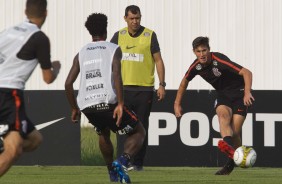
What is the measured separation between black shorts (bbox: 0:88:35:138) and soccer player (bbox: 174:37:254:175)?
4.96m

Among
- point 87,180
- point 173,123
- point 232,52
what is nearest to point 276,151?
point 173,123

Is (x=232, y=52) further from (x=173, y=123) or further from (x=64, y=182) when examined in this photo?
(x=64, y=182)

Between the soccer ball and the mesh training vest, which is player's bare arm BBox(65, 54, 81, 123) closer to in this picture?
the soccer ball

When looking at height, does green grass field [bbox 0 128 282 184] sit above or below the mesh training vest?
below

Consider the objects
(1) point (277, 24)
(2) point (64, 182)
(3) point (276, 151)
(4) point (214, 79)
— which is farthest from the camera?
(1) point (277, 24)

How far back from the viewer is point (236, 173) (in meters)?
16.5

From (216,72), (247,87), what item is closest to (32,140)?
(247,87)

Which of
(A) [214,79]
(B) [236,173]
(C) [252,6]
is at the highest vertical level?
(C) [252,6]

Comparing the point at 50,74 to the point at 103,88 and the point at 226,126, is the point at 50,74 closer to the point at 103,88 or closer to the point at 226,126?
the point at 103,88

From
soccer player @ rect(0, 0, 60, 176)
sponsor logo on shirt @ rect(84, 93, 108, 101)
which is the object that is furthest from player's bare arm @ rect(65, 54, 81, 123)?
soccer player @ rect(0, 0, 60, 176)

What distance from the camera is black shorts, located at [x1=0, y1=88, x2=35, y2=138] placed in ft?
35.3

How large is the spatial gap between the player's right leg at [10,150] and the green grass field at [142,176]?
3.06 metres

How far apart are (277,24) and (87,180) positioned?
8.45m

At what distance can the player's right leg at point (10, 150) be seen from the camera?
420 inches
